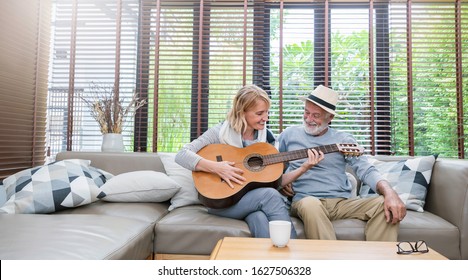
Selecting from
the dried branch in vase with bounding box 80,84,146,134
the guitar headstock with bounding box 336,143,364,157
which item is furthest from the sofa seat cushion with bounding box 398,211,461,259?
the dried branch in vase with bounding box 80,84,146,134

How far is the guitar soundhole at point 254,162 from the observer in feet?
6.48

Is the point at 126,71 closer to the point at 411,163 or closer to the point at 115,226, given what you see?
the point at 115,226

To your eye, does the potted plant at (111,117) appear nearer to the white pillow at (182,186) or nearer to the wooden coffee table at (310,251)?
the white pillow at (182,186)

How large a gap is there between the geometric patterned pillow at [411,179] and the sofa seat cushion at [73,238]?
1414mm

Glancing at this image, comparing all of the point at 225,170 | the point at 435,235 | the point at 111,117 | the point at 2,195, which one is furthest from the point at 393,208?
the point at 111,117

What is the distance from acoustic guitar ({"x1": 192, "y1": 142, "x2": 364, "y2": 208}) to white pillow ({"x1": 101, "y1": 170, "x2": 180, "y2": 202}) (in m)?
0.24

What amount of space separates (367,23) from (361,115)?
0.81m

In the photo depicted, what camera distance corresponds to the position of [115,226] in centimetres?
150

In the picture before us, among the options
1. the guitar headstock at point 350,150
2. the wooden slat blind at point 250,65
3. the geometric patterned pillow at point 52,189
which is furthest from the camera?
the wooden slat blind at point 250,65

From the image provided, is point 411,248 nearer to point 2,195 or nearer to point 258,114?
point 258,114

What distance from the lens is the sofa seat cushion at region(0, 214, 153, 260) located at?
3.68 ft

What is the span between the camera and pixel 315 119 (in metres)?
2.17

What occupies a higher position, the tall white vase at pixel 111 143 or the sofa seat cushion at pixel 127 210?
the tall white vase at pixel 111 143

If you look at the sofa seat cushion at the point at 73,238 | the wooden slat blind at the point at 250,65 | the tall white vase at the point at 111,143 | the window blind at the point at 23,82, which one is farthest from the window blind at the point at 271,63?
the sofa seat cushion at the point at 73,238
